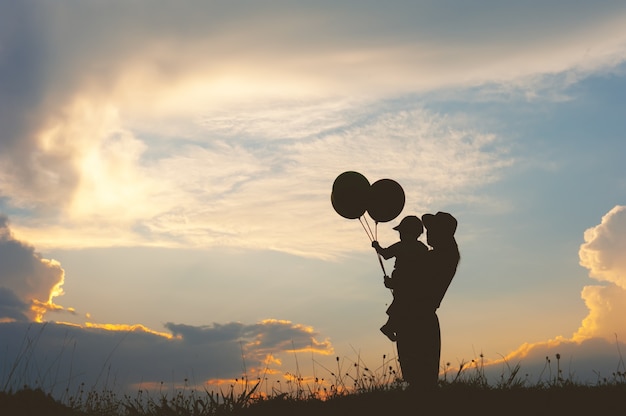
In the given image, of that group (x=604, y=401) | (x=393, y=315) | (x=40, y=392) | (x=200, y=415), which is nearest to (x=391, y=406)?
(x=393, y=315)

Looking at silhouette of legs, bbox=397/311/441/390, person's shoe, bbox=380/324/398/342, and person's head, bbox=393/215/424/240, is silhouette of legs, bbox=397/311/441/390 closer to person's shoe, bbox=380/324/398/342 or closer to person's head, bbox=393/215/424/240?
person's shoe, bbox=380/324/398/342

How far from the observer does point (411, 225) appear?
1099 cm

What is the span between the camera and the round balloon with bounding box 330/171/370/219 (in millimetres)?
11273

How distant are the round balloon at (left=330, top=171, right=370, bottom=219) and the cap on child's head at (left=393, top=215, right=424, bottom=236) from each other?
742mm

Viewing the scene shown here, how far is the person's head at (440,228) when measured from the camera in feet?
36.1

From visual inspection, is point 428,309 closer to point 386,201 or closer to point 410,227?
point 410,227

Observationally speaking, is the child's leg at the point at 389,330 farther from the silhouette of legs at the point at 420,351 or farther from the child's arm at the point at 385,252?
the child's arm at the point at 385,252

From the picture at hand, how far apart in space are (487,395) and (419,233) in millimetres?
2705

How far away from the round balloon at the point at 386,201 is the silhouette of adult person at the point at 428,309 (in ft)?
1.82

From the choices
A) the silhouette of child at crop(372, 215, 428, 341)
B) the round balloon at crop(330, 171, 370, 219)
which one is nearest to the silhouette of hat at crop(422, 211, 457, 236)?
the silhouette of child at crop(372, 215, 428, 341)

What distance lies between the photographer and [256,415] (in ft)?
31.8

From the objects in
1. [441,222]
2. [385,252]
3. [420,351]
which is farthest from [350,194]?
[420,351]

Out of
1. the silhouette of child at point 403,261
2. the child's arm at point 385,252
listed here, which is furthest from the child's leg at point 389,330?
the child's arm at point 385,252

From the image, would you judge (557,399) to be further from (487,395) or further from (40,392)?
(40,392)
